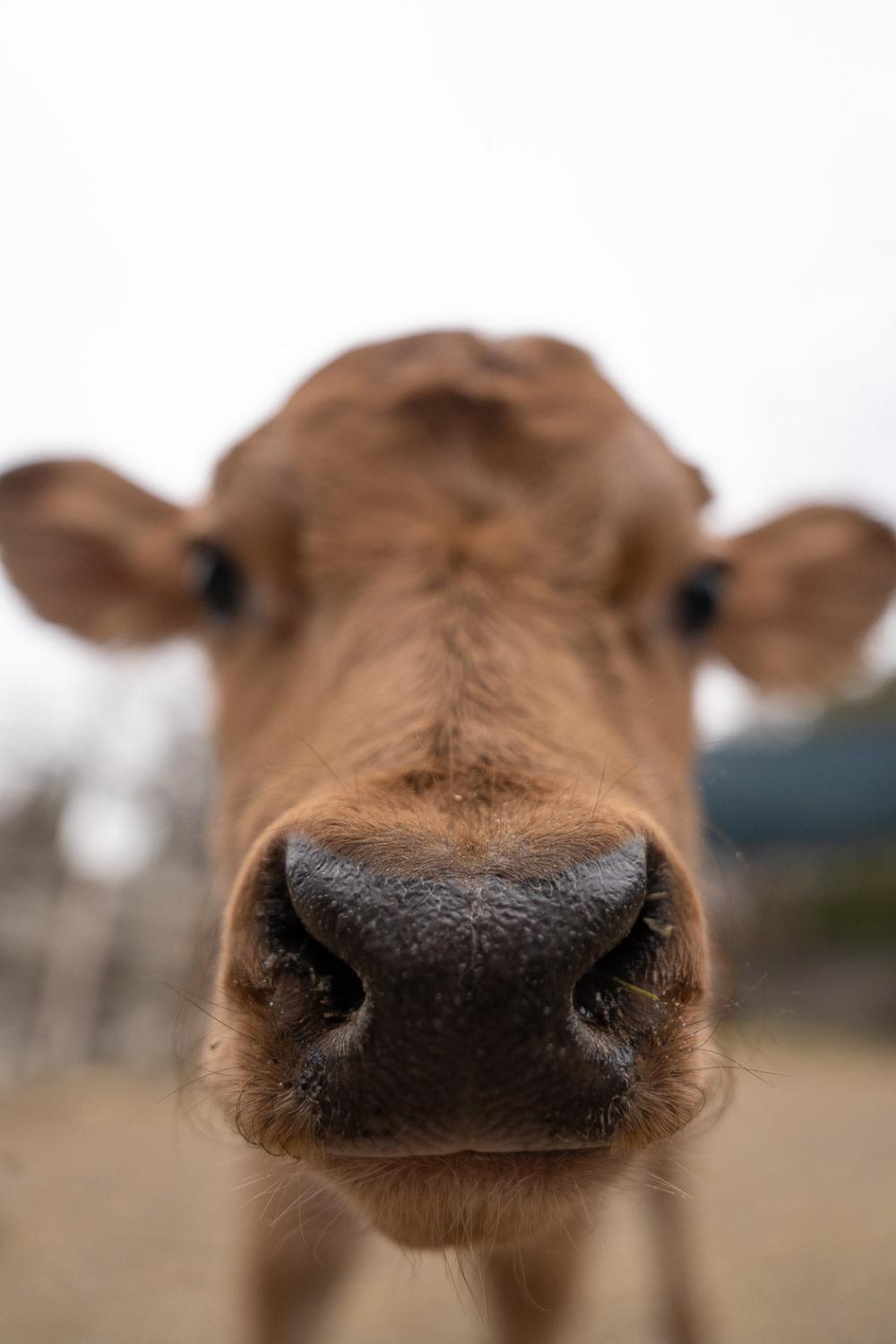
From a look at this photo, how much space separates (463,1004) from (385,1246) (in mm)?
2641

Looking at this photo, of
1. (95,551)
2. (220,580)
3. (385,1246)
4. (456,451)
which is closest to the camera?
(456,451)

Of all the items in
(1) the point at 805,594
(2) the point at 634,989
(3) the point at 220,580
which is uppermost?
(3) the point at 220,580

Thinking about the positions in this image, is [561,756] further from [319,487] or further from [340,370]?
[340,370]

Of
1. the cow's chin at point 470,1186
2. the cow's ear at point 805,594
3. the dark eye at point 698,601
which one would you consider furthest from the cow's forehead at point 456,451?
the cow's chin at point 470,1186

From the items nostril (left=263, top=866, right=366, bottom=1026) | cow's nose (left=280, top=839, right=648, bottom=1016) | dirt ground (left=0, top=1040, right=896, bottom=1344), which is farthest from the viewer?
dirt ground (left=0, top=1040, right=896, bottom=1344)

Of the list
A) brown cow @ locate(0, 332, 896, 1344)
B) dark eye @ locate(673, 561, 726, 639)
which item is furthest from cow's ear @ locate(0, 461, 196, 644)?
dark eye @ locate(673, 561, 726, 639)

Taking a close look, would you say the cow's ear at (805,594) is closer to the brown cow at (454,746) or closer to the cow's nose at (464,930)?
the brown cow at (454,746)

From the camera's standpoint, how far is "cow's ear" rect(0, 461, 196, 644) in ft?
11.9

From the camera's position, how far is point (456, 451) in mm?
2621

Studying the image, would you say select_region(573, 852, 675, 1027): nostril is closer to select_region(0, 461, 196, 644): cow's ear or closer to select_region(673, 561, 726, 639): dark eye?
select_region(673, 561, 726, 639): dark eye

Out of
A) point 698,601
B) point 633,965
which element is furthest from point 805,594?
point 633,965

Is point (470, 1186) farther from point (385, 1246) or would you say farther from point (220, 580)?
point (385, 1246)

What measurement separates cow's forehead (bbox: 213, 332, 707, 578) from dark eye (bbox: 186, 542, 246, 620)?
16cm

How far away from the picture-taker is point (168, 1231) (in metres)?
6.14
